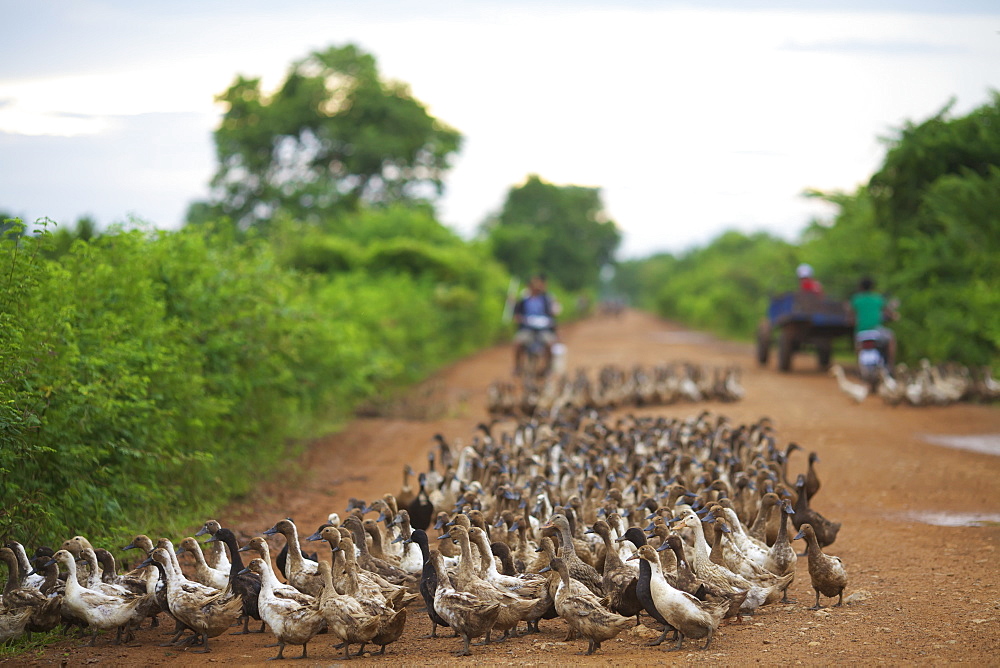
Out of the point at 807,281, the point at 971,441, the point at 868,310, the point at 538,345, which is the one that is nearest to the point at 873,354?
the point at 868,310

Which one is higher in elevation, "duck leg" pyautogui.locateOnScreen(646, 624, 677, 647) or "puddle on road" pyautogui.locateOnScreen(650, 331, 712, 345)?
"puddle on road" pyautogui.locateOnScreen(650, 331, 712, 345)

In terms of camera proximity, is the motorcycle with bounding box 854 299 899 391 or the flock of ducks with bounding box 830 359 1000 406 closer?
the flock of ducks with bounding box 830 359 1000 406

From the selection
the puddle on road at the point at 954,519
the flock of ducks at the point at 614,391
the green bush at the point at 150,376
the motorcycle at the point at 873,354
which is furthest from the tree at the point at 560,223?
the puddle on road at the point at 954,519

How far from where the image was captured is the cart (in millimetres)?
19406

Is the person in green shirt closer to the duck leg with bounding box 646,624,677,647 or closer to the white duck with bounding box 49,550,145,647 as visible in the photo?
the duck leg with bounding box 646,624,677,647

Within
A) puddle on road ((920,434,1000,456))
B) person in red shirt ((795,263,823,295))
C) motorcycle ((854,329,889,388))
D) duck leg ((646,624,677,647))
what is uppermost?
person in red shirt ((795,263,823,295))

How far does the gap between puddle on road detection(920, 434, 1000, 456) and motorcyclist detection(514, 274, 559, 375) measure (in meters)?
7.23

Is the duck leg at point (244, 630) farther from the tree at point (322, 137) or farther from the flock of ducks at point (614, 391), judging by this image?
the tree at point (322, 137)

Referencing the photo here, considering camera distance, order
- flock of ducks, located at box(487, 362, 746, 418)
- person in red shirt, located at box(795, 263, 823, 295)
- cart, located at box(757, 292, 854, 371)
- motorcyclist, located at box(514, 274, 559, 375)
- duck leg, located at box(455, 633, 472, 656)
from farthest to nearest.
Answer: person in red shirt, located at box(795, 263, 823, 295)
cart, located at box(757, 292, 854, 371)
motorcyclist, located at box(514, 274, 559, 375)
flock of ducks, located at box(487, 362, 746, 418)
duck leg, located at box(455, 633, 472, 656)

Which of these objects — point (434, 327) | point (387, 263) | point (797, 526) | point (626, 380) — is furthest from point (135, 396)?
point (387, 263)

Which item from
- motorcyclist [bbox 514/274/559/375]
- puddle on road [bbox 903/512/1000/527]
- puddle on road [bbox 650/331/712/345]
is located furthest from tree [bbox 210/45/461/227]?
puddle on road [bbox 903/512/1000/527]

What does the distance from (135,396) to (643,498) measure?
4.28 metres

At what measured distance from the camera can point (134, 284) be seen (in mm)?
9148

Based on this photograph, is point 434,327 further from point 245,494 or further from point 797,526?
point 797,526
